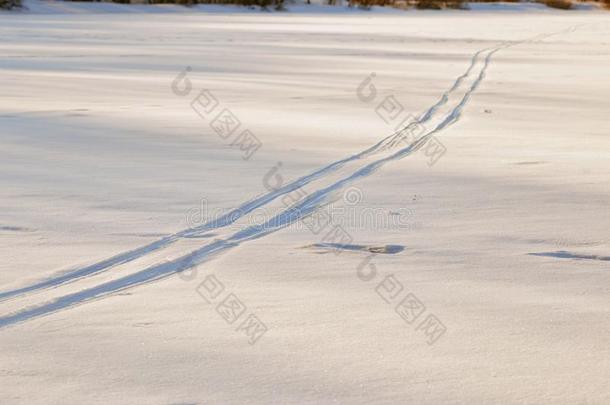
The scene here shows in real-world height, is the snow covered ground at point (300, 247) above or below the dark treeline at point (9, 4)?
above

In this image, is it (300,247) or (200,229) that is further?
(200,229)

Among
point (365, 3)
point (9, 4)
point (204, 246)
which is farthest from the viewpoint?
point (365, 3)

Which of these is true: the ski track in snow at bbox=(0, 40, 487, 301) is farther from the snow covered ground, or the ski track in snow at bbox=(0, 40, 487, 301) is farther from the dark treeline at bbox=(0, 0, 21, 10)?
the dark treeline at bbox=(0, 0, 21, 10)

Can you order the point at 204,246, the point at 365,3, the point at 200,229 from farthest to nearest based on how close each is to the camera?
the point at 365,3
the point at 200,229
the point at 204,246

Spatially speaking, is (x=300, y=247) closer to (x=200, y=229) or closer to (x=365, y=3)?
(x=200, y=229)

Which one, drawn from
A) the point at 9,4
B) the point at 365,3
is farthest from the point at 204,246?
the point at 365,3

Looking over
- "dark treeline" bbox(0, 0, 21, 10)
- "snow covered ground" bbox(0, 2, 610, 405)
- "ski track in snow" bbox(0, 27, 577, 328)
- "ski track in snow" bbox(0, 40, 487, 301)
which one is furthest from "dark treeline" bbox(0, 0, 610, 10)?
"ski track in snow" bbox(0, 27, 577, 328)

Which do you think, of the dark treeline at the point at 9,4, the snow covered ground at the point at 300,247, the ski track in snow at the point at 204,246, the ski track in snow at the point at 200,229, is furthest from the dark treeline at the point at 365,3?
the ski track in snow at the point at 204,246

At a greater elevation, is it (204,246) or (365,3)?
(204,246)

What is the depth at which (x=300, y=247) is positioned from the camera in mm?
4539

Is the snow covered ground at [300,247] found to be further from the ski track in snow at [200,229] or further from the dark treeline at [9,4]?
the dark treeline at [9,4]

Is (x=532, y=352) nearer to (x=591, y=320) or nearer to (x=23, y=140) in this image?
(x=591, y=320)

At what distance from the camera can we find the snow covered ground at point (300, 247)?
124 inches

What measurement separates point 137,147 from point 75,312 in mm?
3601
